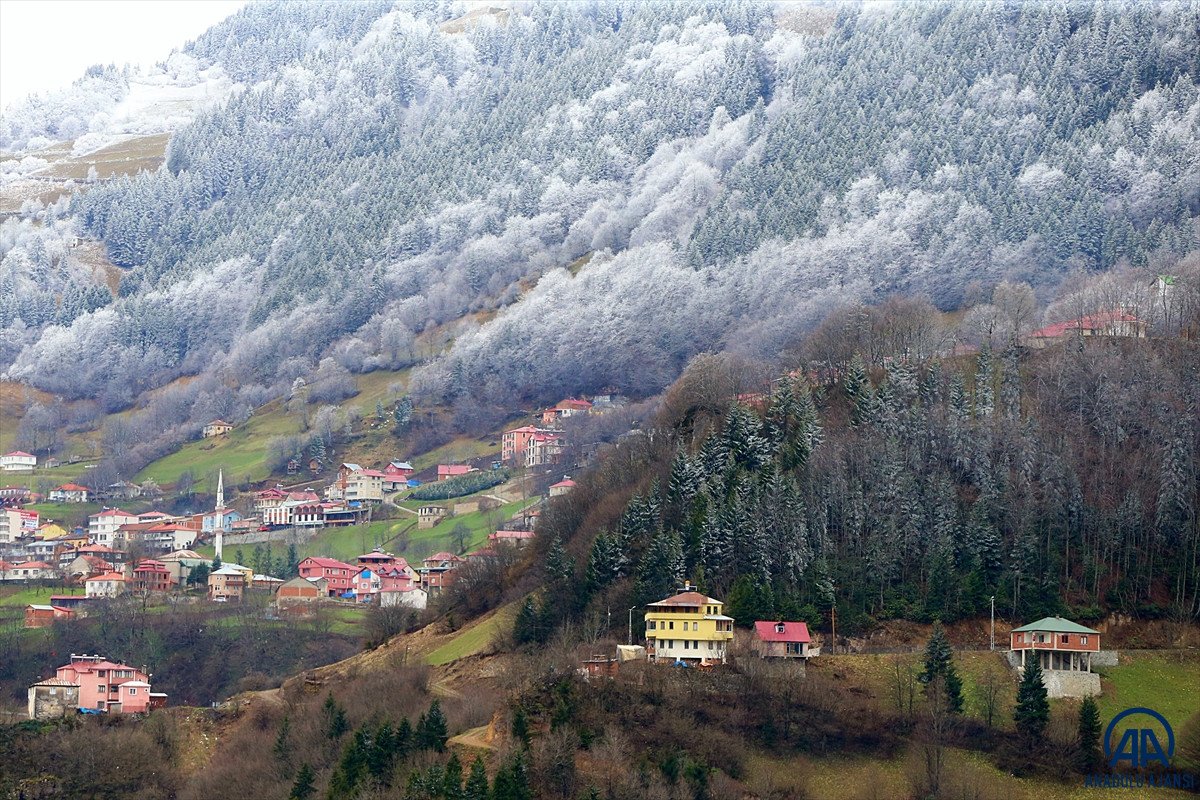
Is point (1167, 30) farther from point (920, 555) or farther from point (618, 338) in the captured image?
point (920, 555)

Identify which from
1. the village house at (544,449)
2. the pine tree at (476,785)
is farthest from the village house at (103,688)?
the village house at (544,449)

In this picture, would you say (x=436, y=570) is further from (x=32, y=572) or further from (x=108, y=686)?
(x=32, y=572)

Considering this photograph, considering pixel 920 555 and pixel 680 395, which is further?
pixel 680 395

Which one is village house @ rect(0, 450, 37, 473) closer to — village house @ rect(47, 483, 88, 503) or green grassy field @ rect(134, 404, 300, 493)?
village house @ rect(47, 483, 88, 503)

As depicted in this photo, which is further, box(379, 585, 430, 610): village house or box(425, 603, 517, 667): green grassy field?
box(379, 585, 430, 610): village house

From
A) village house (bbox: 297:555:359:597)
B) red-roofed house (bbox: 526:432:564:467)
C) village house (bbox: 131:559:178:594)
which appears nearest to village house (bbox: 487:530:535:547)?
village house (bbox: 297:555:359:597)

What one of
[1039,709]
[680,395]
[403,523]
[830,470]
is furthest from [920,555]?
[403,523]

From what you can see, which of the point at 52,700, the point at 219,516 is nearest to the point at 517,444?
the point at 219,516
